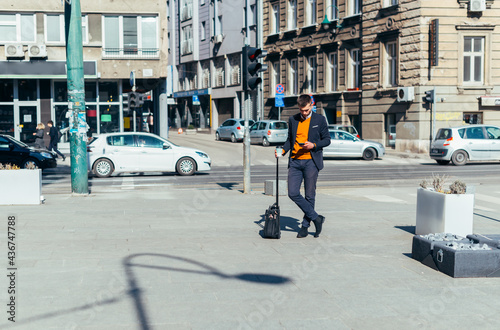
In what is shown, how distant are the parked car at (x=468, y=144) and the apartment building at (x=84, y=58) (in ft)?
43.2

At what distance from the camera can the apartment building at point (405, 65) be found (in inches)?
1328

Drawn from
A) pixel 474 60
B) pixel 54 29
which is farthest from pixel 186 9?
pixel 474 60

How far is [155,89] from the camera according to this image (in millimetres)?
35750

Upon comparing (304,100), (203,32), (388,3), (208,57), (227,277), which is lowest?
(227,277)

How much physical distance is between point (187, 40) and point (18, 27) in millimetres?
33910

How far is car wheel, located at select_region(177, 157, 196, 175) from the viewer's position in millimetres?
22406

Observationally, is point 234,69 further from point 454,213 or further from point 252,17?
point 454,213

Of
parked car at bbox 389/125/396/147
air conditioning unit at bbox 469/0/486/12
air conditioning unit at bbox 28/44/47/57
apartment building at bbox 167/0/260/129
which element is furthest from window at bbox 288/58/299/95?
air conditioning unit at bbox 28/44/47/57

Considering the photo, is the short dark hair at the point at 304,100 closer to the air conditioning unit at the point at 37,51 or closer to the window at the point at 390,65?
the air conditioning unit at the point at 37,51

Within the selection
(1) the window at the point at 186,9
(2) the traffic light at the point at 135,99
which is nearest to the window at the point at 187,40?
(1) the window at the point at 186,9

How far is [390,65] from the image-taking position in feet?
120

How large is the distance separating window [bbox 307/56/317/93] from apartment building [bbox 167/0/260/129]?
23.3 ft

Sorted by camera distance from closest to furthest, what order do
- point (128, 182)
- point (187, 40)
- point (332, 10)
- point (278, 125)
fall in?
1. point (128, 182)
2. point (278, 125)
3. point (332, 10)
4. point (187, 40)

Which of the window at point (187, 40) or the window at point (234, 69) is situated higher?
the window at point (187, 40)
